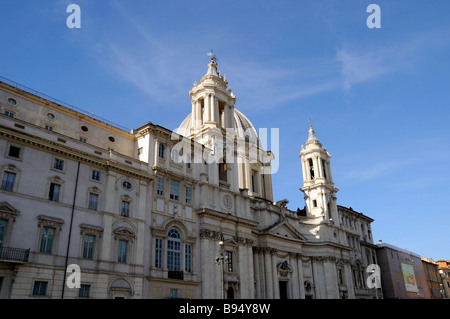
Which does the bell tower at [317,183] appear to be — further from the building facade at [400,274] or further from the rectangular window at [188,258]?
the rectangular window at [188,258]

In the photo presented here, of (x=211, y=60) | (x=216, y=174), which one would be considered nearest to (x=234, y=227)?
(x=216, y=174)

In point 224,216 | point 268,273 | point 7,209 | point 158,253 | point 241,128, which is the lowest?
point 158,253

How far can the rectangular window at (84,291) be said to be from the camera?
27.9 meters

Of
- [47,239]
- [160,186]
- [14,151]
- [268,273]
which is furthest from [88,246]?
[268,273]

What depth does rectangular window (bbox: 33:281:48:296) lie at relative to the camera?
2581cm

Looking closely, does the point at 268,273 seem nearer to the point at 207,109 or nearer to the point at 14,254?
the point at 207,109

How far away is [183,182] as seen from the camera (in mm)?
38844

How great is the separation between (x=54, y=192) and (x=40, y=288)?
668cm

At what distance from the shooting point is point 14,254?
2511cm

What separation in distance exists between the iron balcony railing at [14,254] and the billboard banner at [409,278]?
66.8m

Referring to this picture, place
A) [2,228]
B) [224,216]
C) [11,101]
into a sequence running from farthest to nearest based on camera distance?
[224,216]
[11,101]
[2,228]

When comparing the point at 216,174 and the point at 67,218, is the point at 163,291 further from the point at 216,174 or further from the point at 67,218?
the point at 216,174

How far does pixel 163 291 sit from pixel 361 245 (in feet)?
154
